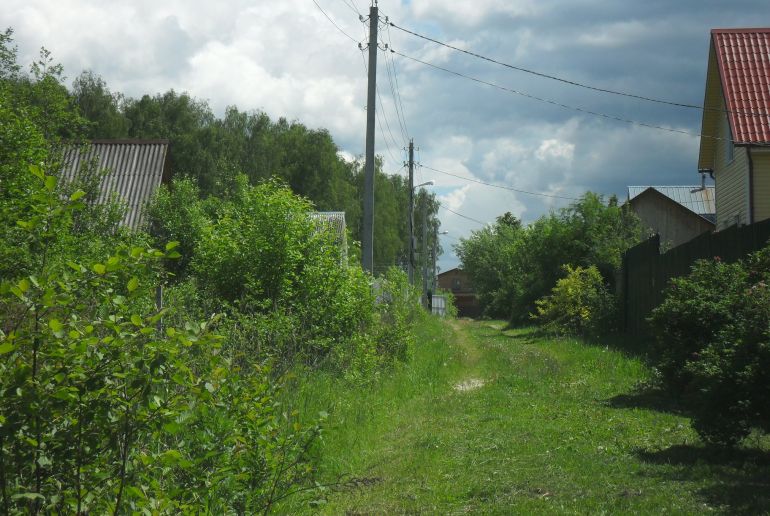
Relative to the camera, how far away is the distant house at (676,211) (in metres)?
36.2

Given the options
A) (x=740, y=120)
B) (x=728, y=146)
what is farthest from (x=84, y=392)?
(x=728, y=146)

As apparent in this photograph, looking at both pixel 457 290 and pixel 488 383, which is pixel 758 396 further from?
pixel 457 290

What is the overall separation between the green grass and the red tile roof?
26.0ft

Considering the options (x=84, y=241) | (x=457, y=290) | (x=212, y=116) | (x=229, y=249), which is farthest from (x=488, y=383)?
(x=457, y=290)

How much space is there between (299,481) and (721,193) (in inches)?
779

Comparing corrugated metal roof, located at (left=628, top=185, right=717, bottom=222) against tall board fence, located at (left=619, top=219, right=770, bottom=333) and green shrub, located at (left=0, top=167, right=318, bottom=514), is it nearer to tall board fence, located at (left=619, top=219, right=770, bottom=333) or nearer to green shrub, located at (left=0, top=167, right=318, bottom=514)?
tall board fence, located at (left=619, top=219, right=770, bottom=333)

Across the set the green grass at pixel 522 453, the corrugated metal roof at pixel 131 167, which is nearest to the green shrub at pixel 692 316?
the green grass at pixel 522 453

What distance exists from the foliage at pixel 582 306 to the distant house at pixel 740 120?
3.89 metres

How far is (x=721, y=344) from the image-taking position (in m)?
8.84

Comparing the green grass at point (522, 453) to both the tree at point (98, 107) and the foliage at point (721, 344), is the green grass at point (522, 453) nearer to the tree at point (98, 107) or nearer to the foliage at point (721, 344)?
the foliage at point (721, 344)

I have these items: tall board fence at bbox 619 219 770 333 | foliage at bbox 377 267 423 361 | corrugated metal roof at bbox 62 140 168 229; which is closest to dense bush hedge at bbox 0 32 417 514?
tall board fence at bbox 619 219 770 333

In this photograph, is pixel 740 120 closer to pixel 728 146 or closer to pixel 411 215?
pixel 728 146

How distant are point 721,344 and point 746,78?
14598 millimetres

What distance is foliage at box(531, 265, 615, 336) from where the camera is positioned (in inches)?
995
